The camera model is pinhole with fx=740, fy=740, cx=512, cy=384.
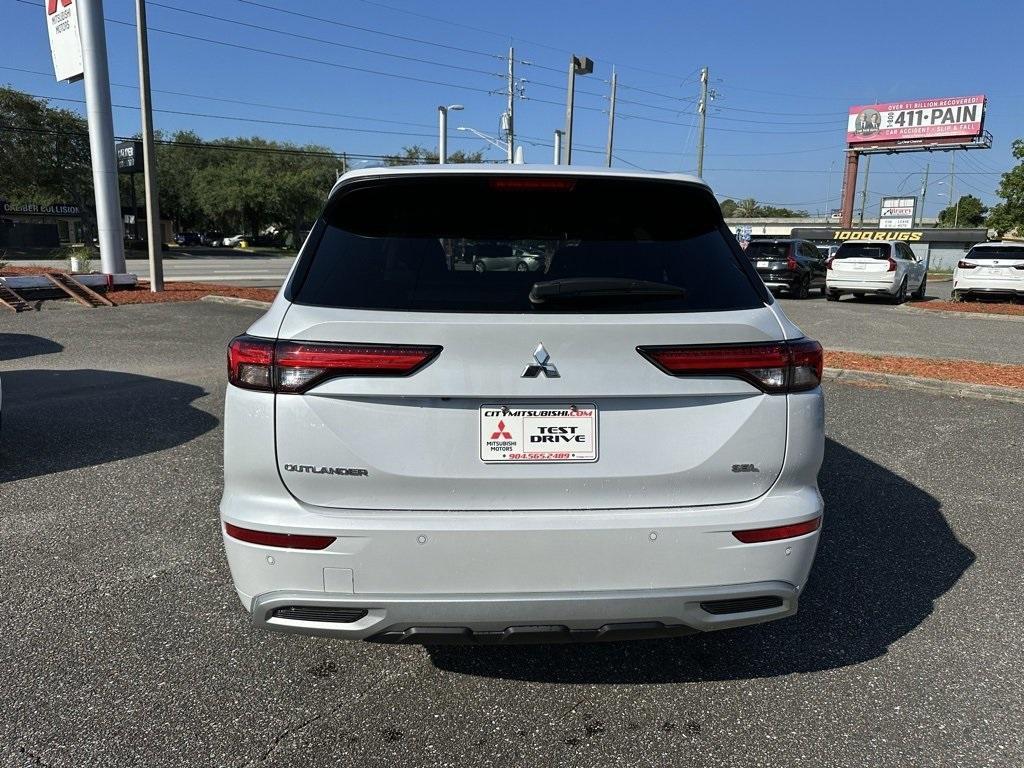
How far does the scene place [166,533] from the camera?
3.99m

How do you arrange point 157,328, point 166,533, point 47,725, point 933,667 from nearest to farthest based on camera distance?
point 47,725, point 933,667, point 166,533, point 157,328

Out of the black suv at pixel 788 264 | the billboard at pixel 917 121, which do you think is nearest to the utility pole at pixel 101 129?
the black suv at pixel 788 264

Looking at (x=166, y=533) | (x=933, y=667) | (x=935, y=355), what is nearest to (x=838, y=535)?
(x=933, y=667)

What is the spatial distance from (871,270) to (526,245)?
20046 mm

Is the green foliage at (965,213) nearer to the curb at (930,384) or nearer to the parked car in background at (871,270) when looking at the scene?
the parked car in background at (871,270)

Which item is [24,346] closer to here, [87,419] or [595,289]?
[87,419]

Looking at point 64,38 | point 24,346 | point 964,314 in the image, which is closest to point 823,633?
point 24,346

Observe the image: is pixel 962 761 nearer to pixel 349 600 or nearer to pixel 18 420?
pixel 349 600

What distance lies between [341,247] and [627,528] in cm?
129

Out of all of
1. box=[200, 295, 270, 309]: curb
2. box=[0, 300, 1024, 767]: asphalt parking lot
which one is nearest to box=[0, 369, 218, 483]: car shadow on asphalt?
box=[0, 300, 1024, 767]: asphalt parking lot

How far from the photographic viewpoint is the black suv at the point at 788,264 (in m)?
20.8

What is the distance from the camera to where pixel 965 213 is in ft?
329

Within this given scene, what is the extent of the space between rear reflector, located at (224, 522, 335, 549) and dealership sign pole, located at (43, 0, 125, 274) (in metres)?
19.0

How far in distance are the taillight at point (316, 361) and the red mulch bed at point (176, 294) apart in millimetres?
15115
